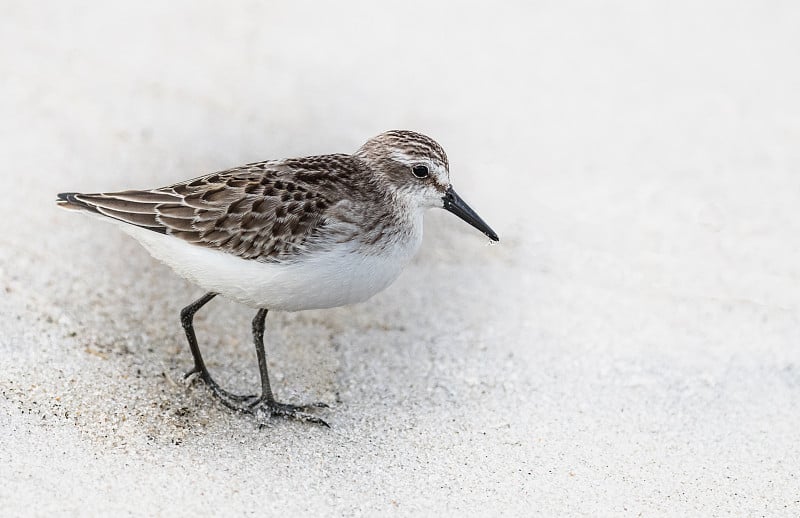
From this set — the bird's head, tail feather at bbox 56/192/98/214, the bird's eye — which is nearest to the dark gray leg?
tail feather at bbox 56/192/98/214

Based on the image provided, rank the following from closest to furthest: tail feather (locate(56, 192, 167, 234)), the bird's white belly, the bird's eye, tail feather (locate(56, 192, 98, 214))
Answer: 1. the bird's white belly
2. tail feather (locate(56, 192, 167, 234))
3. tail feather (locate(56, 192, 98, 214))
4. the bird's eye

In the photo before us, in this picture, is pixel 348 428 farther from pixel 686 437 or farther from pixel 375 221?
pixel 686 437

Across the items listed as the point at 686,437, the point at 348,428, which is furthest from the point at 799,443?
the point at 348,428

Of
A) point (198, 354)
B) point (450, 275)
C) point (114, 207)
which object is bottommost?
point (198, 354)

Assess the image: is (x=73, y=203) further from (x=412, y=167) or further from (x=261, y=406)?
(x=412, y=167)

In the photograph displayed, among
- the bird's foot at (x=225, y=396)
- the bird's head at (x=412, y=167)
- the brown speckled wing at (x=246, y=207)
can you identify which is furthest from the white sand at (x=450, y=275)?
the bird's head at (x=412, y=167)

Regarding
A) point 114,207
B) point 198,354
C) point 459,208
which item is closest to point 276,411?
point 198,354

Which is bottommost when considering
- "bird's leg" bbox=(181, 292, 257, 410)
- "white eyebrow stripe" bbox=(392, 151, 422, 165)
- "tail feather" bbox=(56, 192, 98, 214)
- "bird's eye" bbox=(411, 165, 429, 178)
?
"bird's leg" bbox=(181, 292, 257, 410)

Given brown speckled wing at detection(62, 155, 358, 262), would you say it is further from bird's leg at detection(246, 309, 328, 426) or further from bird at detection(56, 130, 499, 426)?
bird's leg at detection(246, 309, 328, 426)
